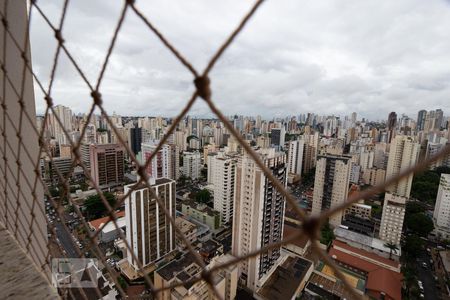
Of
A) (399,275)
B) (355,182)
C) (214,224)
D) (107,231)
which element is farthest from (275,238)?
(355,182)

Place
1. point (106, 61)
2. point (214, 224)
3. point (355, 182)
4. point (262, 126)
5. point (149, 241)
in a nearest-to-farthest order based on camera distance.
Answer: point (106, 61) → point (149, 241) → point (214, 224) → point (355, 182) → point (262, 126)

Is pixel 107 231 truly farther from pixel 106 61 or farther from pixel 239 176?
pixel 106 61

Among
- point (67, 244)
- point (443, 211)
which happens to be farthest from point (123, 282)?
point (443, 211)

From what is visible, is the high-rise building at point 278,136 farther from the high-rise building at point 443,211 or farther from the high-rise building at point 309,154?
the high-rise building at point 443,211

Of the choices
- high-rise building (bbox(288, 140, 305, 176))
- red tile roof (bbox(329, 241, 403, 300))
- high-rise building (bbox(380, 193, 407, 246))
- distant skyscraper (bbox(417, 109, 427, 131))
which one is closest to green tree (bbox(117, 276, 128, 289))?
red tile roof (bbox(329, 241, 403, 300))

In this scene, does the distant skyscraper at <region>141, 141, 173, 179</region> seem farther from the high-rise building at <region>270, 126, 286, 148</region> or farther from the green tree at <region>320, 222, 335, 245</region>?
the high-rise building at <region>270, 126, 286, 148</region>

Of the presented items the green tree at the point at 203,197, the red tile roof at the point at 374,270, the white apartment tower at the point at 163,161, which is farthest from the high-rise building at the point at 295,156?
the red tile roof at the point at 374,270

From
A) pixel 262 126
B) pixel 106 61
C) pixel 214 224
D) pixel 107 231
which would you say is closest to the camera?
pixel 106 61
